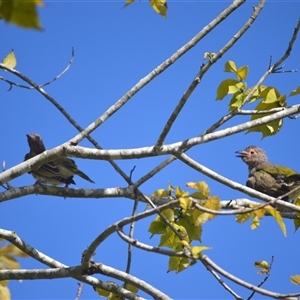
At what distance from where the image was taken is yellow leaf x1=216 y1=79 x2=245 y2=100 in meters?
4.53

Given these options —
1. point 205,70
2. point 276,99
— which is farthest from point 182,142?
point 276,99

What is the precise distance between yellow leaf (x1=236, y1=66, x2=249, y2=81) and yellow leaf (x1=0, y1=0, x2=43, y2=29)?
11.9ft

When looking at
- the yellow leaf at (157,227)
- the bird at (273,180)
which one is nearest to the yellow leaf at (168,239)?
the yellow leaf at (157,227)

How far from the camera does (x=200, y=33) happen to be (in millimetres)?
4059

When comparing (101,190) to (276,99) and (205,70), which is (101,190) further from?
(276,99)

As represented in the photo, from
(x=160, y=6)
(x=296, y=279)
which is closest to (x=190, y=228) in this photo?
(x=296, y=279)

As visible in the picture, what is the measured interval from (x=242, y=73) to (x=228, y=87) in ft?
0.66

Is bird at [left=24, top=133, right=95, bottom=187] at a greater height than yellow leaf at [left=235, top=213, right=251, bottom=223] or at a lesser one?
greater

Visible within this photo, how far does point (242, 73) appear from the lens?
15.0ft

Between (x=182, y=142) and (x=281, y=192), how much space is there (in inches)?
155

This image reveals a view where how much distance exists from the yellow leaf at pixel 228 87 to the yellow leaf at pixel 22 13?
354 cm

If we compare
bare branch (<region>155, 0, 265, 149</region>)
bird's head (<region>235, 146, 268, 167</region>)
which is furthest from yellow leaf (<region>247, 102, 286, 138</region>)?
bird's head (<region>235, 146, 268, 167</region>)

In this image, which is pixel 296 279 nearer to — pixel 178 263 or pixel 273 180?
pixel 178 263

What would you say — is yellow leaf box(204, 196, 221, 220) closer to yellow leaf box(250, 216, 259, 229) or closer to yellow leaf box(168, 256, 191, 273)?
yellow leaf box(250, 216, 259, 229)
